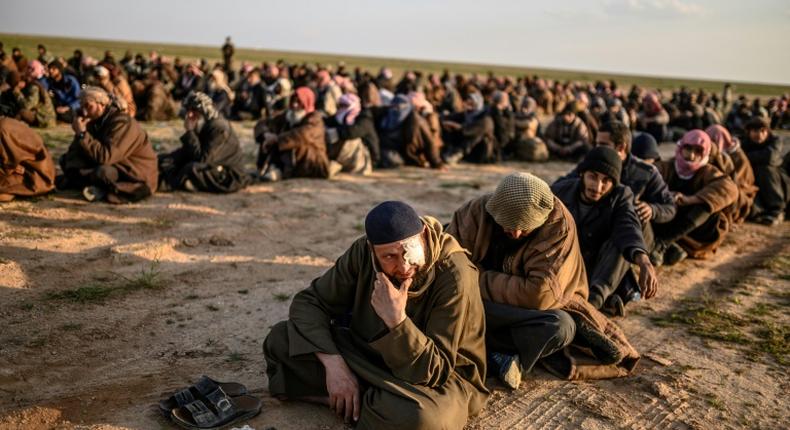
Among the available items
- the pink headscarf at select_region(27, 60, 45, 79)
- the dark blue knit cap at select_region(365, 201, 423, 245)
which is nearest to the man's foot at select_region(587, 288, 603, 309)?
the dark blue knit cap at select_region(365, 201, 423, 245)

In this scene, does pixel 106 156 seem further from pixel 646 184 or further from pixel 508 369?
pixel 646 184

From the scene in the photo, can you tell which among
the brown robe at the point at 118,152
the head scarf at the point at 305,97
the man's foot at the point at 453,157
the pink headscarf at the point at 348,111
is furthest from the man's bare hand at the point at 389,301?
the man's foot at the point at 453,157

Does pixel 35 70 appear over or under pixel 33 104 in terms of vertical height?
over

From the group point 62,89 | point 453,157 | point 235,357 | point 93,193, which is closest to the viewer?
point 235,357

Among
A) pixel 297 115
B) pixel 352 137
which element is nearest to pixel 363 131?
pixel 352 137

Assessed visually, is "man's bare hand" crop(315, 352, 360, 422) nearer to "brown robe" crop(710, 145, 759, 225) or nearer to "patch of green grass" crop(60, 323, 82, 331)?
"patch of green grass" crop(60, 323, 82, 331)

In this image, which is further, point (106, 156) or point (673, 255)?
point (106, 156)

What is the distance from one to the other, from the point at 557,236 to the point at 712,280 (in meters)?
2.94

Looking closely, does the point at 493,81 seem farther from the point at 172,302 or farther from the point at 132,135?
the point at 172,302

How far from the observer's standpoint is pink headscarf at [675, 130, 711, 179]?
614 cm

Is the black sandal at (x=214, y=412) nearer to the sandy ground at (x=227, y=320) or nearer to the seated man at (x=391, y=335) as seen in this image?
the sandy ground at (x=227, y=320)

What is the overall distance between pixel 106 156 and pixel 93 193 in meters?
0.45

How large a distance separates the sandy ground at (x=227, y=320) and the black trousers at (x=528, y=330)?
0.24 meters

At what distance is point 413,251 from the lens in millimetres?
2787
